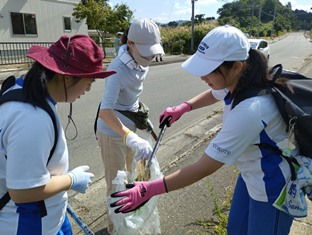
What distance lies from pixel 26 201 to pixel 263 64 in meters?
1.34

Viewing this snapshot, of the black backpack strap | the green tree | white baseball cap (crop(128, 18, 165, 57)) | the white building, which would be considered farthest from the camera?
the green tree

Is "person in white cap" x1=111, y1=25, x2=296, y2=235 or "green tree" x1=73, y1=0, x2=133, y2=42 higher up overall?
"green tree" x1=73, y1=0, x2=133, y2=42

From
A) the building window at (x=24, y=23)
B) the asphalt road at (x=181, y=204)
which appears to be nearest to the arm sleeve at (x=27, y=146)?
the asphalt road at (x=181, y=204)

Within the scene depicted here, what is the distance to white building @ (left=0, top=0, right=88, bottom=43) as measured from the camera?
60.0 feet

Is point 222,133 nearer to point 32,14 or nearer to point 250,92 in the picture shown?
point 250,92

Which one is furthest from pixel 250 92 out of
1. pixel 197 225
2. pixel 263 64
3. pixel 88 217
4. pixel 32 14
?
pixel 32 14

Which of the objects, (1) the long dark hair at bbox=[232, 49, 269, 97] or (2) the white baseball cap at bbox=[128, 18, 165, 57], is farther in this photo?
(2) the white baseball cap at bbox=[128, 18, 165, 57]

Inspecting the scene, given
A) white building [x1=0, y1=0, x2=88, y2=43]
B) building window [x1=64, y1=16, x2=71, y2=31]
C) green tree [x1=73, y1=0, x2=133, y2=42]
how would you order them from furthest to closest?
building window [x1=64, y1=16, x2=71, y2=31] < green tree [x1=73, y1=0, x2=133, y2=42] < white building [x1=0, y1=0, x2=88, y2=43]

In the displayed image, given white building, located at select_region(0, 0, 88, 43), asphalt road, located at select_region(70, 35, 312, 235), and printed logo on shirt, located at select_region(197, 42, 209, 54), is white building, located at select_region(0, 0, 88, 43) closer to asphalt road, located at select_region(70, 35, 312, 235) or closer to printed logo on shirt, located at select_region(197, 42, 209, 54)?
asphalt road, located at select_region(70, 35, 312, 235)

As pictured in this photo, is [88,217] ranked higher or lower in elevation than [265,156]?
lower

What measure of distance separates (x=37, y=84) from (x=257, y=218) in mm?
1373

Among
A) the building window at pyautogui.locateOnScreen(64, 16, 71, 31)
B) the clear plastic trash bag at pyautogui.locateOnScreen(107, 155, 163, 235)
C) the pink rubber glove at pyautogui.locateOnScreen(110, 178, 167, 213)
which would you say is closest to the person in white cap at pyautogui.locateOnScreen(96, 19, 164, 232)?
the clear plastic trash bag at pyautogui.locateOnScreen(107, 155, 163, 235)

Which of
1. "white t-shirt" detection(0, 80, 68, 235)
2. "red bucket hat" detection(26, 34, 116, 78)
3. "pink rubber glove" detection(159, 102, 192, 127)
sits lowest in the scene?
"pink rubber glove" detection(159, 102, 192, 127)

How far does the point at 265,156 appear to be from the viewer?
64.1 inches
